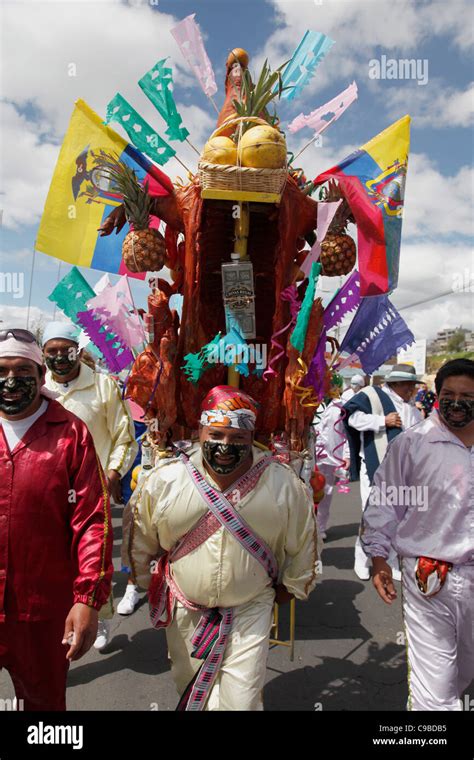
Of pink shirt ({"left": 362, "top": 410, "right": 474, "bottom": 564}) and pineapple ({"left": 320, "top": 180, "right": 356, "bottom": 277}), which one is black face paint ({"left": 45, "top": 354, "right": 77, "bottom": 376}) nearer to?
pineapple ({"left": 320, "top": 180, "right": 356, "bottom": 277})

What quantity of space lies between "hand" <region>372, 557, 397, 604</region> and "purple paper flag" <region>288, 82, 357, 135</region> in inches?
93.3

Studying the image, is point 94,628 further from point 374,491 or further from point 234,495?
point 374,491

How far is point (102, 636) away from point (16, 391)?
2.42m

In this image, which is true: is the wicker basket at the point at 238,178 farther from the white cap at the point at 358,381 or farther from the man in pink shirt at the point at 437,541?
the white cap at the point at 358,381

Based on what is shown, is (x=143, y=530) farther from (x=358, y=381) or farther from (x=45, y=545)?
(x=358, y=381)

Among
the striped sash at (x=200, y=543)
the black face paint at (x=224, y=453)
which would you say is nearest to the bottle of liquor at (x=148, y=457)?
the striped sash at (x=200, y=543)

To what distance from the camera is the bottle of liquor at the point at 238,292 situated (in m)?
2.68

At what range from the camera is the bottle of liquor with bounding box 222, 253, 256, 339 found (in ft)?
8.80

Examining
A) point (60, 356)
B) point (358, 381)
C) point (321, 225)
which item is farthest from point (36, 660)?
point (358, 381)

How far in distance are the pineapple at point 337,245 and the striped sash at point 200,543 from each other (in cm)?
114

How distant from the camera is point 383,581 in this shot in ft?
8.29

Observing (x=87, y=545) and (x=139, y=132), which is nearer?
(x=87, y=545)
